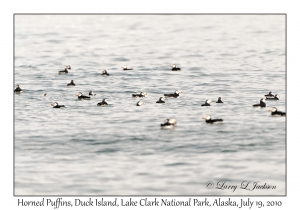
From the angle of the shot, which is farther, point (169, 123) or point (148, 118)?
point (148, 118)

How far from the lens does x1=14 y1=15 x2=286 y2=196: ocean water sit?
28797 mm

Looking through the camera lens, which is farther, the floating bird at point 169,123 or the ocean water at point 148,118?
the floating bird at point 169,123

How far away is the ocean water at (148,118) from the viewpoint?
28797 mm

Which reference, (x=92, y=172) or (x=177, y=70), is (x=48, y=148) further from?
(x=177, y=70)

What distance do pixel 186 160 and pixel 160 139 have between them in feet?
11.6

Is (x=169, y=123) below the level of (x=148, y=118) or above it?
below

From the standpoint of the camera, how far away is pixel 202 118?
3769 centimetres

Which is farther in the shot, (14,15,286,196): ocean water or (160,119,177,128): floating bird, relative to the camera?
(160,119,177,128): floating bird

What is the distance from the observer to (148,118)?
38.7 metres
